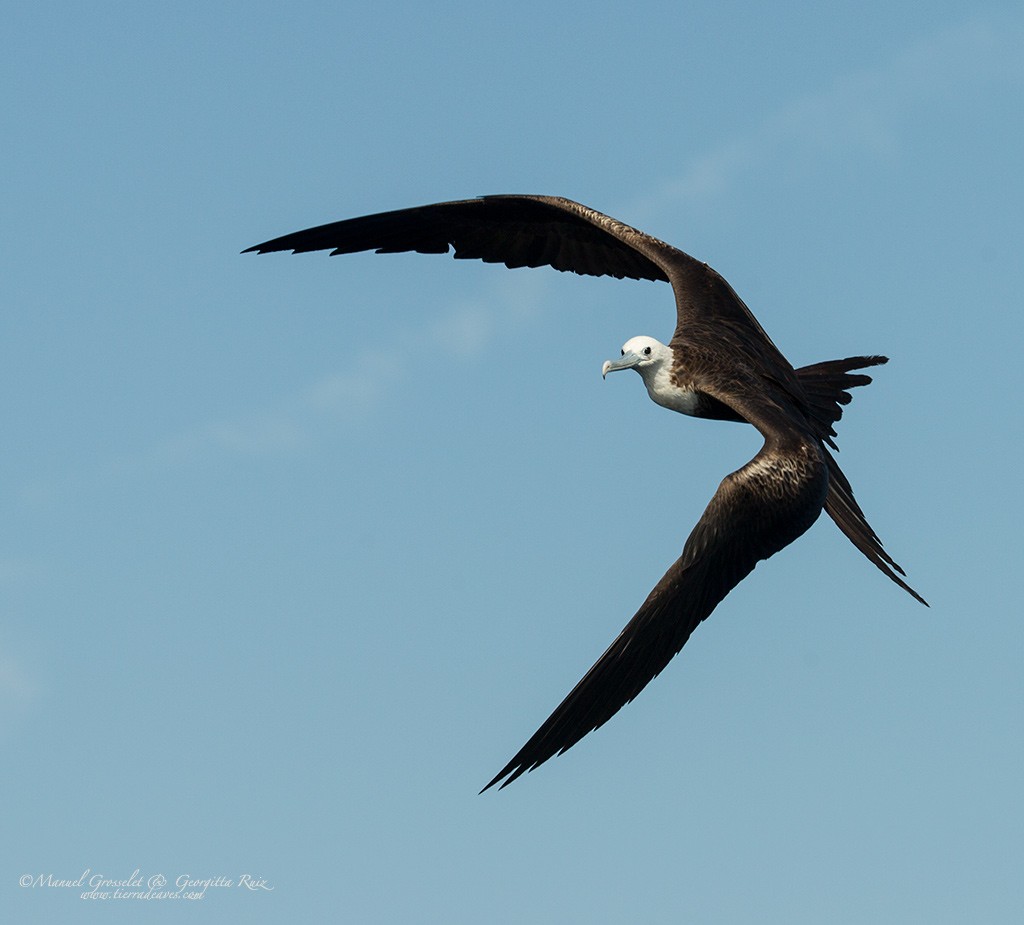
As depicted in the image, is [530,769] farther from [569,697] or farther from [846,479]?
[846,479]

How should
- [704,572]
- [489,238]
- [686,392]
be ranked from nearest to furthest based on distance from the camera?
[704,572]
[686,392]
[489,238]

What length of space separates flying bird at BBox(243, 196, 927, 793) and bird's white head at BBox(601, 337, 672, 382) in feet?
0.03

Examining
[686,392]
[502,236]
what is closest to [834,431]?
[686,392]

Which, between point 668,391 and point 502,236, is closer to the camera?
point 668,391

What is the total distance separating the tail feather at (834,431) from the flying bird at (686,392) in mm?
12

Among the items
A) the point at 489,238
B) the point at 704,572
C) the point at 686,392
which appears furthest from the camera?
the point at 489,238

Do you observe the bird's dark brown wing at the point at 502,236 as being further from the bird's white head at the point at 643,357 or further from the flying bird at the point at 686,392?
the bird's white head at the point at 643,357

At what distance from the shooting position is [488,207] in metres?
14.1

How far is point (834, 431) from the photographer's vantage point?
1254 centimetres

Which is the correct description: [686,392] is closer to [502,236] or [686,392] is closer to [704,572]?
[704,572]

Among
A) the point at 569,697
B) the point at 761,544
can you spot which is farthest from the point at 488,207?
the point at 569,697

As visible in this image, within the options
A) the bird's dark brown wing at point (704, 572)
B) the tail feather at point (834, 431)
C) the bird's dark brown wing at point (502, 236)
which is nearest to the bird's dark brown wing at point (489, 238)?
the bird's dark brown wing at point (502, 236)

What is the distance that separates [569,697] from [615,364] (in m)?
3.02

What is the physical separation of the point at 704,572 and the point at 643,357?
7.09 ft
